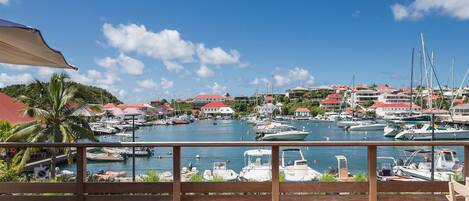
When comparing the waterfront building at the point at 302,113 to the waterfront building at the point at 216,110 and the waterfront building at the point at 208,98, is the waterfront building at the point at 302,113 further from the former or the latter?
the waterfront building at the point at 208,98

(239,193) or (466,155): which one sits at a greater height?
(466,155)

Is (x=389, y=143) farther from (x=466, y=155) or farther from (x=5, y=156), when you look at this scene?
(x=5, y=156)

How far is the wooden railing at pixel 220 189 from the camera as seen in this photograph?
3891 millimetres

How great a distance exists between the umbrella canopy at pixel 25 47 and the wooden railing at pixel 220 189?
2.57ft

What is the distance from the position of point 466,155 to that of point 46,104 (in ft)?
55.5

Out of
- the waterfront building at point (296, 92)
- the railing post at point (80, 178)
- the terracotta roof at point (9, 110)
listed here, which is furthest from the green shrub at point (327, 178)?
the waterfront building at point (296, 92)

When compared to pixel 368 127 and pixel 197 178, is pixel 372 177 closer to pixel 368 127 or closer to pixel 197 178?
pixel 197 178

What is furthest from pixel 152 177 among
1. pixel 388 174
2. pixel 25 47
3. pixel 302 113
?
pixel 302 113

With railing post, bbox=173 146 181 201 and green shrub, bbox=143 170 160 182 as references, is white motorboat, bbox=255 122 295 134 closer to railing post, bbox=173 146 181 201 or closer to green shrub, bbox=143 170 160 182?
green shrub, bbox=143 170 160 182

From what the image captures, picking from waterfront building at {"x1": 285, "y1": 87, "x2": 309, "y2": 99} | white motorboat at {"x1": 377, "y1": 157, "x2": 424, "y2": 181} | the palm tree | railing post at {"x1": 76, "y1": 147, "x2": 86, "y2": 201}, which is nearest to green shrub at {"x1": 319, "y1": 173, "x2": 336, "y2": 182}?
white motorboat at {"x1": 377, "y1": 157, "x2": 424, "y2": 181}

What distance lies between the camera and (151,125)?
90.2m

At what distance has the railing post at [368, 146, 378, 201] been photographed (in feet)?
12.7

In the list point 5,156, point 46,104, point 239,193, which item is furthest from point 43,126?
point 239,193

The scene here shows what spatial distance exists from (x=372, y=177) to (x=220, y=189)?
4.63 feet
